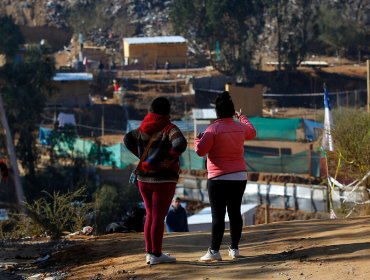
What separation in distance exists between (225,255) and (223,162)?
89cm

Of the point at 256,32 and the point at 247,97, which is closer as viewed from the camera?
the point at 247,97

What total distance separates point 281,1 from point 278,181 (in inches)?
1113

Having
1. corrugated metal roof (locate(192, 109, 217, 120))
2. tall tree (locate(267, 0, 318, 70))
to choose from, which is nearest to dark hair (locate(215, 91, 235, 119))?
corrugated metal roof (locate(192, 109, 217, 120))

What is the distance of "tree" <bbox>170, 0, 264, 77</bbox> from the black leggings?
143 ft

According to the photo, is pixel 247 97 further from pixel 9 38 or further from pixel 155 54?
pixel 9 38

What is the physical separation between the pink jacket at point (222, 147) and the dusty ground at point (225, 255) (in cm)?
71

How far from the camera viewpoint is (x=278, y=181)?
2625 cm

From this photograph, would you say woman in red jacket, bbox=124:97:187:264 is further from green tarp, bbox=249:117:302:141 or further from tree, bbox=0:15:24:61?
tree, bbox=0:15:24:61

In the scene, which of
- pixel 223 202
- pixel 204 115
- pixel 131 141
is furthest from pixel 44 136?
pixel 223 202

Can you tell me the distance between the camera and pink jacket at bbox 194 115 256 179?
638 centimetres

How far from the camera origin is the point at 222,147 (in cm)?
641

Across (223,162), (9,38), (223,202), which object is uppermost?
(9,38)

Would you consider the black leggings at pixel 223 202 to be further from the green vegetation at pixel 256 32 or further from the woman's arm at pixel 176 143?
the green vegetation at pixel 256 32

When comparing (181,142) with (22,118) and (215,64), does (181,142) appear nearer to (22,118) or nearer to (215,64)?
(22,118)
